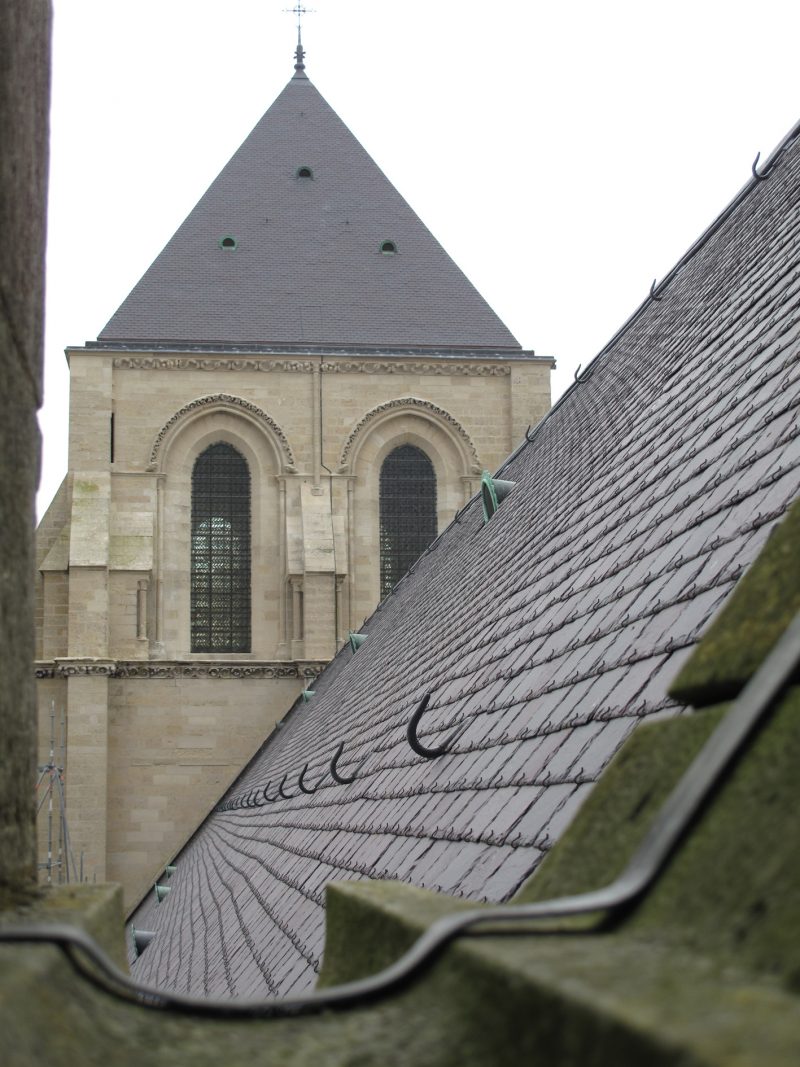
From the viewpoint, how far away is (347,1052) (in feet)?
4.33

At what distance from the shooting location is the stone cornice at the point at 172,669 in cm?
2923

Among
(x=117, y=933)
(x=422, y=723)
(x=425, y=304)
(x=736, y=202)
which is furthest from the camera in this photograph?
(x=425, y=304)

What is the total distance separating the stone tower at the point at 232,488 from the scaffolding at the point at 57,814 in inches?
9.4

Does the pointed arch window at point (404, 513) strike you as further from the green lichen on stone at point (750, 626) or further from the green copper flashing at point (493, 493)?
the green lichen on stone at point (750, 626)

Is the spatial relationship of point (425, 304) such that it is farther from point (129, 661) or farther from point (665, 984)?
point (665, 984)

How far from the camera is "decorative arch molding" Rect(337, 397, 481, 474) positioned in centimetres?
3180

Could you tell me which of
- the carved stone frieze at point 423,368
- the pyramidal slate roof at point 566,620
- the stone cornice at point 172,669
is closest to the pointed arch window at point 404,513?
the carved stone frieze at point 423,368


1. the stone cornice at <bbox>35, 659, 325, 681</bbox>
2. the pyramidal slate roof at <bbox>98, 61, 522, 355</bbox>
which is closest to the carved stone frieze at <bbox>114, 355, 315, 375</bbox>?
the pyramidal slate roof at <bbox>98, 61, 522, 355</bbox>

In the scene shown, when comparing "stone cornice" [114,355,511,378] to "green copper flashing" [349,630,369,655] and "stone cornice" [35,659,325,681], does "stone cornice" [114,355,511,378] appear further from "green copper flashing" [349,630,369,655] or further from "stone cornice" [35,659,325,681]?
"green copper flashing" [349,630,369,655]

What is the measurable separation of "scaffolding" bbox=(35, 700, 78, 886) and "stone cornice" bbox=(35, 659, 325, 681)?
80cm

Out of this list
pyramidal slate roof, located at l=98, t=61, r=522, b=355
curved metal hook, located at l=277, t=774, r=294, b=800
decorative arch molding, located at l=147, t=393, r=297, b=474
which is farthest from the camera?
pyramidal slate roof, located at l=98, t=61, r=522, b=355

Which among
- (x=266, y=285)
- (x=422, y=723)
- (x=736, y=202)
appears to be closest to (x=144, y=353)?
(x=266, y=285)

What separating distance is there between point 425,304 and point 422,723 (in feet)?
90.3

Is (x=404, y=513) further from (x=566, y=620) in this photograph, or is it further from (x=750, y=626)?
(x=750, y=626)
